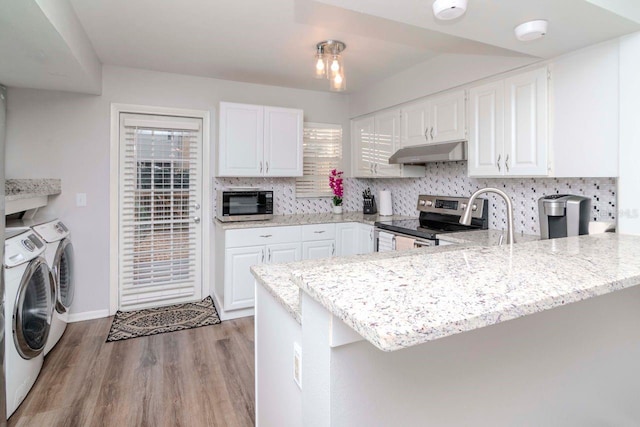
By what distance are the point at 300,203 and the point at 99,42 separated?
2447mm

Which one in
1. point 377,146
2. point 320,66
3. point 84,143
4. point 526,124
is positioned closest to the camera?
point 526,124

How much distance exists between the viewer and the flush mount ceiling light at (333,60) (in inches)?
103

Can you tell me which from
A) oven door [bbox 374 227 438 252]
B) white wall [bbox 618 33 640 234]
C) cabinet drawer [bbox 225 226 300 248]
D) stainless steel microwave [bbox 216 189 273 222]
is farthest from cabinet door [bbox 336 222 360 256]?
white wall [bbox 618 33 640 234]

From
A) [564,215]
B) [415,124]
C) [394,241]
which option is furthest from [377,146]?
[564,215]

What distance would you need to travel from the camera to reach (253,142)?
355 centimetres

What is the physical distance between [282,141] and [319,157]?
749mm

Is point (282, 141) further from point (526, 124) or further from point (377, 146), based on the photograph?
point (526, 124)

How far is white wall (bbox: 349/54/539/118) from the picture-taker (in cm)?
259

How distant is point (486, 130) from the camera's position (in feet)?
8.79

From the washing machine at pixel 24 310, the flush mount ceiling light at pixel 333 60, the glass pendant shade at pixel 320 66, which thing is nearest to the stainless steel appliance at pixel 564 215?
the flush mount ceiling light at pixel 333 60

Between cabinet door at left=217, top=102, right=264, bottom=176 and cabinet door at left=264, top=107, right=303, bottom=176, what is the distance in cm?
7

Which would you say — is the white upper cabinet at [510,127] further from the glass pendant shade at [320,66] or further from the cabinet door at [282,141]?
the cabinet door at [282,141]

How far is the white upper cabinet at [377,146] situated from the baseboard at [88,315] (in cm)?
308

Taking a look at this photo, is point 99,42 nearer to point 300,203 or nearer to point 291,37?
point 291,37
